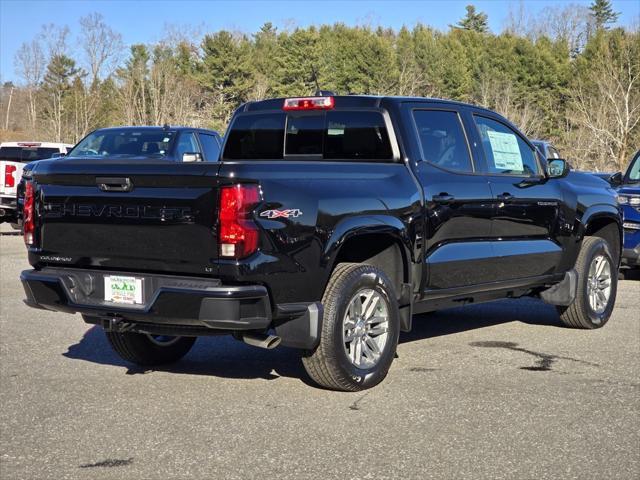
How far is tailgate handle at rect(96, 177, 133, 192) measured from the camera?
5.38 m

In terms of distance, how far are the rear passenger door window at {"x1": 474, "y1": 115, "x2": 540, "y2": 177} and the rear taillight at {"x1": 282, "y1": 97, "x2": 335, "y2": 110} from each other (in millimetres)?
1280

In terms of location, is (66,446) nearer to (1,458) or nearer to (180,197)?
(1,458)

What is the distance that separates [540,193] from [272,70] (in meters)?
60.1

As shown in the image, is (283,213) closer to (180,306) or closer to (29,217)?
(180,306)

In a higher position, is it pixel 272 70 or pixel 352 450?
pixel 272 70

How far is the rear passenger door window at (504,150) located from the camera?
7.32m

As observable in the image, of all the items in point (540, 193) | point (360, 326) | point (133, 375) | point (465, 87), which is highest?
point (465, 87)

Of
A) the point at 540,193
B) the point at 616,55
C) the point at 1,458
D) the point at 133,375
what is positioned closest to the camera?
the point at 1,458

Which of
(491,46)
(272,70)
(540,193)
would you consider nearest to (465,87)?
(491,46)

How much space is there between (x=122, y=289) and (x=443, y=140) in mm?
2794

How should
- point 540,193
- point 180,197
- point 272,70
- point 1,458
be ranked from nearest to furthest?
point 1,458, point 180,197, point 540,193, point 272,70

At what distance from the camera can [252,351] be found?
7344 mm

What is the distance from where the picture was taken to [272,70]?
66.3m

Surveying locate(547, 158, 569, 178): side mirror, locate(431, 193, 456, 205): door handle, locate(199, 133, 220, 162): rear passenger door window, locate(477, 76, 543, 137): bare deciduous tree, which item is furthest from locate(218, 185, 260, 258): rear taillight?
locate(477, 76, 543, 137): bare deciduous tree
